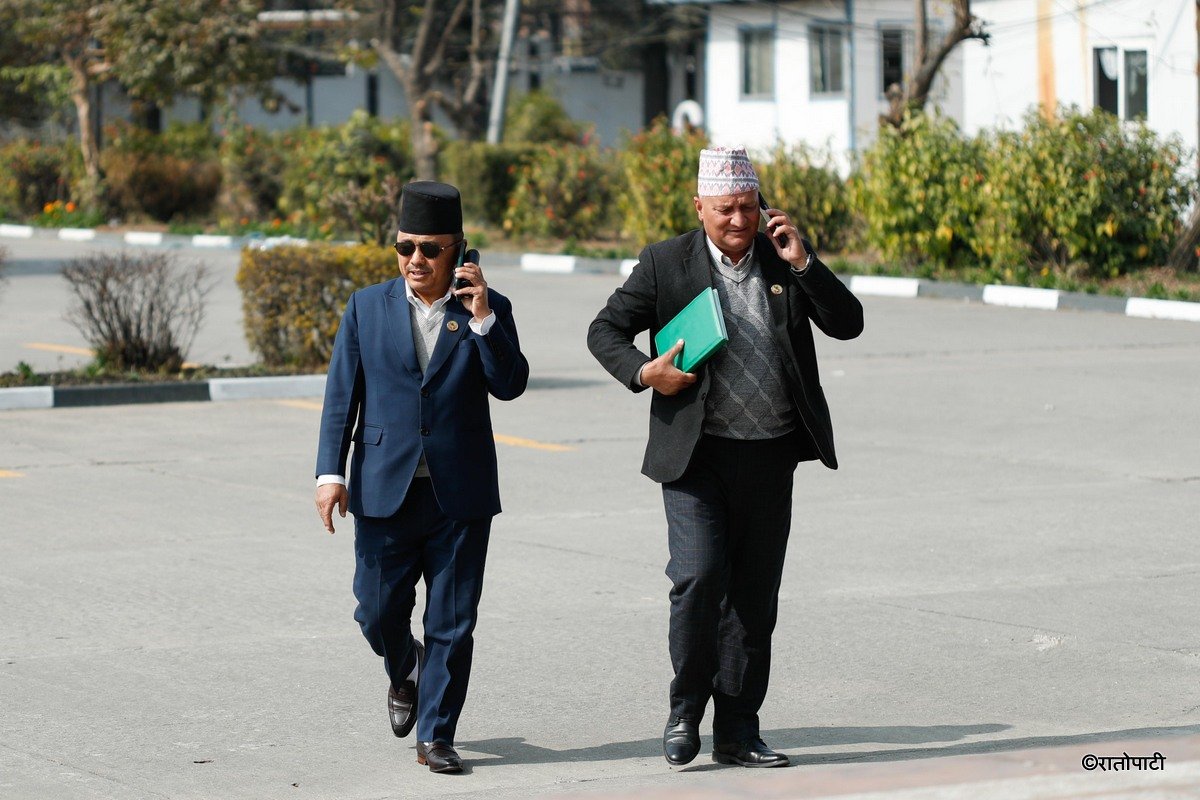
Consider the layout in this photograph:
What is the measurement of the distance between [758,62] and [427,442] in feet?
119

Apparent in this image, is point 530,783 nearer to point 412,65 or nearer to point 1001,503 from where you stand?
Result: point 1001,503

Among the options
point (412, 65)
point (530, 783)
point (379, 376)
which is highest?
point (412, 65)

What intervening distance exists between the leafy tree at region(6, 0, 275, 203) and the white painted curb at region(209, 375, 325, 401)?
20219 millimetres

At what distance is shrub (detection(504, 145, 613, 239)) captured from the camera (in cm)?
2823

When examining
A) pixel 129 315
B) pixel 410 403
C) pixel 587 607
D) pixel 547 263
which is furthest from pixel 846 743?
pixel 547 263

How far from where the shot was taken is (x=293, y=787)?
16.6 ft

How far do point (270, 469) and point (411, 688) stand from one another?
5420 millimetres

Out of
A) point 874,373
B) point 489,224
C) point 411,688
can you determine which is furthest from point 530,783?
point 489,224

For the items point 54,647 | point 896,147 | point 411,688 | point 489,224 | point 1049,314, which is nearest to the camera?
point 411,688

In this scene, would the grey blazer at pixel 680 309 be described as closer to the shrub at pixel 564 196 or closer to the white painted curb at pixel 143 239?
the shrub at pixel 564 196

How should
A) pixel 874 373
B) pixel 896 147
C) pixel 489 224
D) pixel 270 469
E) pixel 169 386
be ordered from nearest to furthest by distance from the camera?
pixel 270 469, pixel 169 386, pixel 874 373, pixel 896 147, pixel 489 224

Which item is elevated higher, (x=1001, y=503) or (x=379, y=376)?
(x=379, y=376)

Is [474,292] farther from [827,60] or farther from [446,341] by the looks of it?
[827,60]

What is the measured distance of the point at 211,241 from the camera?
2956 cm
